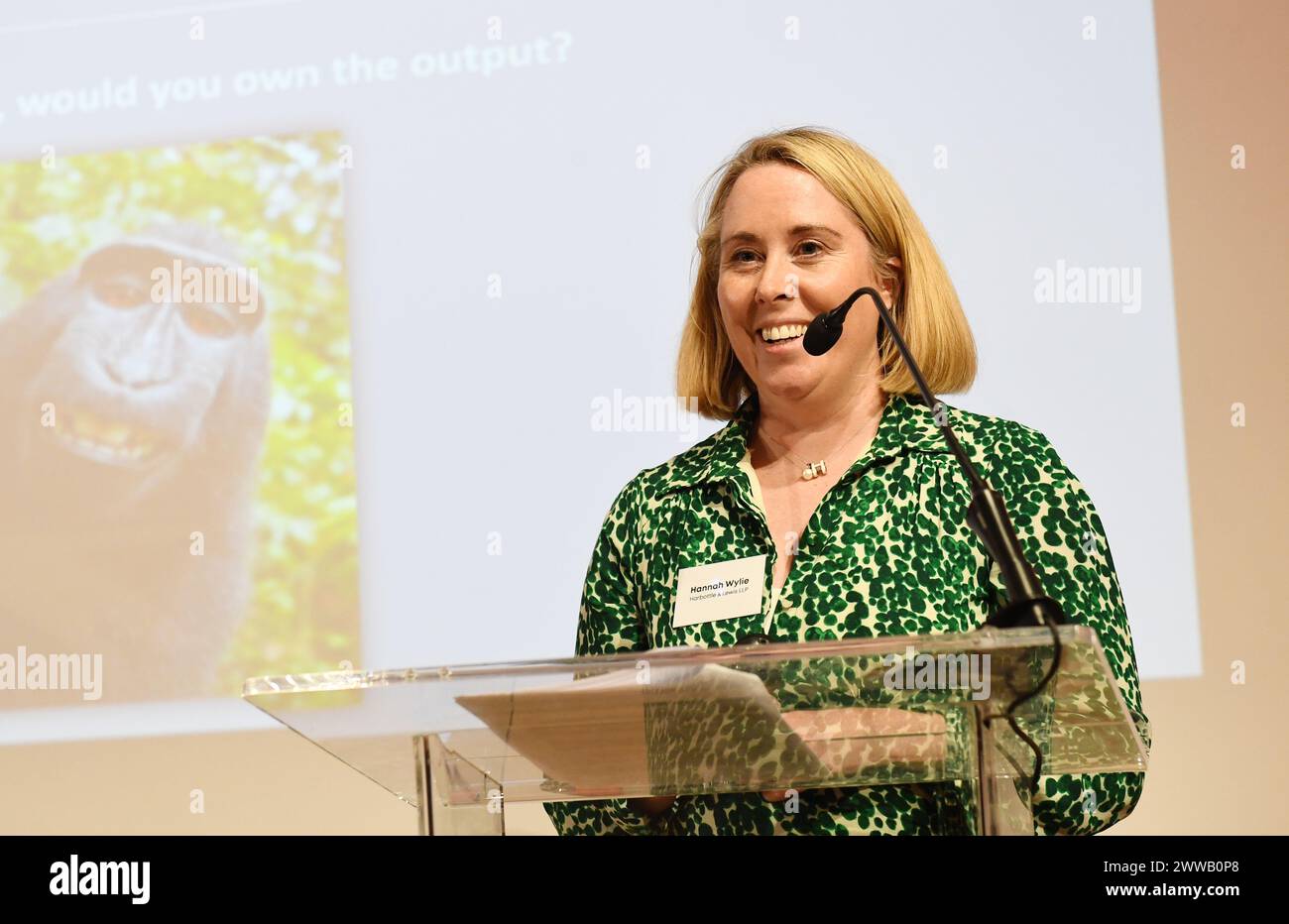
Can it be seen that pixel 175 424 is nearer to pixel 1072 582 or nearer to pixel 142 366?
pixel 142 366

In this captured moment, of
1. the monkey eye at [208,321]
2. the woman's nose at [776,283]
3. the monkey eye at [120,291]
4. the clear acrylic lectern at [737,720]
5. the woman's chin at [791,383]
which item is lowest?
the clear acrylic lectern at [737,720]

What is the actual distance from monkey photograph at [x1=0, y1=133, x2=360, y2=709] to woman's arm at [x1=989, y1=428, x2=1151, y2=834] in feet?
6.51

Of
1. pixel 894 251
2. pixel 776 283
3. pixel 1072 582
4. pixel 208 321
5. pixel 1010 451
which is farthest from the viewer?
pixel 208 321

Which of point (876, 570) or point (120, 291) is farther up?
point (120, 291)

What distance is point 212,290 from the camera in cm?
363

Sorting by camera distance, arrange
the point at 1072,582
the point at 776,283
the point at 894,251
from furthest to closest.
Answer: the point at 894,251 → the point at 776,283 → the point at 1072,582

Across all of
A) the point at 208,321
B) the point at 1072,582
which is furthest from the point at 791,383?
the point at 208,321

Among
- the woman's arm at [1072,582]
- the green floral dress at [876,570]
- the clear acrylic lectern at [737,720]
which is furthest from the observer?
the green floral dress at [876,570]

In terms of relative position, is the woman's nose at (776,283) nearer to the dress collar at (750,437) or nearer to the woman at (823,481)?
the woman at (823,481)

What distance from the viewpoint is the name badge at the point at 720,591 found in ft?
6.59

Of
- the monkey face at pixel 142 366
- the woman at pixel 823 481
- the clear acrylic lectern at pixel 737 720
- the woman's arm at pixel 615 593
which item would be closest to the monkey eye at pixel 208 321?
the monkey face at pixel 142 366

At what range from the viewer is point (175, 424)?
3623mm

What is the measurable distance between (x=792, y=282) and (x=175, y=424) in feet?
6.62

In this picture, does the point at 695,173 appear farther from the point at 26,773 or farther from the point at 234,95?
the point at 26,773
